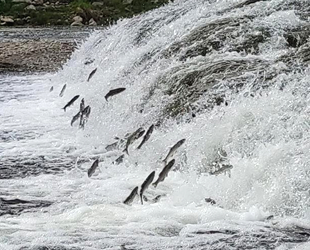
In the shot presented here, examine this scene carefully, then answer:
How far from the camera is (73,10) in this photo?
4088 cm

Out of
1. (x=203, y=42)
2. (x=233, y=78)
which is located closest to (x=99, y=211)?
(x=233, y=78)

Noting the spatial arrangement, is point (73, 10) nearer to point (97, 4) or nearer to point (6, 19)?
point (97, 4)

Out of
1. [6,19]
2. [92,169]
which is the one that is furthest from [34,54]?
[6,19]

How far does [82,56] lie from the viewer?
15.8 metres

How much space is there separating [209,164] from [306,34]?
330 centimetres

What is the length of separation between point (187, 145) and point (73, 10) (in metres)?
35.4

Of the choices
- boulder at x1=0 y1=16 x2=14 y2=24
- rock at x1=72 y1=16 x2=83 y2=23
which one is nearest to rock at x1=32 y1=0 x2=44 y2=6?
boulder at x1=0 y1=16 x2=14 y2=24

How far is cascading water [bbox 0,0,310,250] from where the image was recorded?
4.89m

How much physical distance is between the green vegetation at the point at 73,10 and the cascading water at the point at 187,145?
2724 cm

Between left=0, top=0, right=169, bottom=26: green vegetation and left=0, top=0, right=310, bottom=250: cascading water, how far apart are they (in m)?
27.2

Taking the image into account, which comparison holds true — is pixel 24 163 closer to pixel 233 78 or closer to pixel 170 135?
pixel 170 135

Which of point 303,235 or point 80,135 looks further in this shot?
point 80,135

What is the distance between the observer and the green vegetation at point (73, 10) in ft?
126

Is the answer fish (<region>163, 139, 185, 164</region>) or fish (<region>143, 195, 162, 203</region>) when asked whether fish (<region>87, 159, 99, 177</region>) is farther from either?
fish (<region>143, 195, 162, 203</region>)
